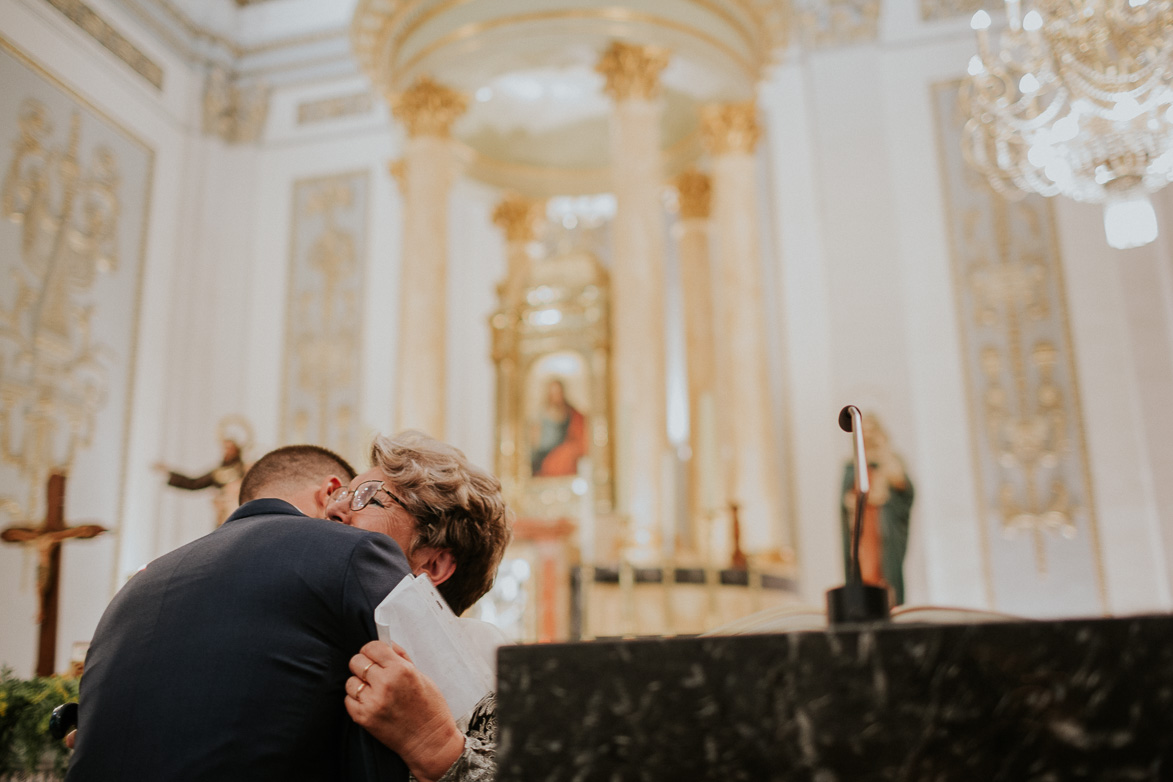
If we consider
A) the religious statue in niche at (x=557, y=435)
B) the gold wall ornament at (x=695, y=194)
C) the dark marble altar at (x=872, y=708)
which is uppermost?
the gold wall ornament at (x=695, y=194)

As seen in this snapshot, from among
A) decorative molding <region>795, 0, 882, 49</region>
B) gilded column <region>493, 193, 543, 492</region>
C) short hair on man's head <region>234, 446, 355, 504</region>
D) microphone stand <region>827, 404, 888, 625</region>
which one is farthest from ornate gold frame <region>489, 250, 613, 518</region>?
microphone stand <region>827, 404, 888, 625</region>

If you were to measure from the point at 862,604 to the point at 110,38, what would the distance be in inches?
414

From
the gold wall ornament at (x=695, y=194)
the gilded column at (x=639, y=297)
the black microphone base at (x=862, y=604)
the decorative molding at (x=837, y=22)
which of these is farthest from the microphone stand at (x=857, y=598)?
the decorative molding at (x=837, y=22)

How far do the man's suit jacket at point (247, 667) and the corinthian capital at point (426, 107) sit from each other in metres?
7.11

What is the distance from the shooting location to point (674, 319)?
33.6 feet

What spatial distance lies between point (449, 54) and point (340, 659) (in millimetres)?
6973

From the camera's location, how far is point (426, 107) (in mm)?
8102

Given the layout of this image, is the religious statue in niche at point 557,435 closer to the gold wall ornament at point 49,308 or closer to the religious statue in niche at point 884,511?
the religious statue in niche at point 884,511

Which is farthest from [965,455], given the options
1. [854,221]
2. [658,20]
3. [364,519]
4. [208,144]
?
[208,144]

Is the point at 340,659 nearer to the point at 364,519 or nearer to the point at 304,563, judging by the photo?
the point at 304,563

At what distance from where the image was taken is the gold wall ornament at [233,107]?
10.8 m

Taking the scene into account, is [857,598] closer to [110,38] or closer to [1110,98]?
[1110,98]

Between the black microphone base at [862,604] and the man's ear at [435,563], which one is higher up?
the man's ear at [435,563]

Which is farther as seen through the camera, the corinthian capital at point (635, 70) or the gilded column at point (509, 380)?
the gilded column at point (509, 380)
